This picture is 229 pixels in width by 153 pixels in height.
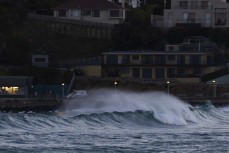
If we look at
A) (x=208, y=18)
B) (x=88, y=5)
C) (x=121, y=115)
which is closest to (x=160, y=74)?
(x=208, y=18)

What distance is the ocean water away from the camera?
1470 inches

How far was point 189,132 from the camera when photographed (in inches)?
1748

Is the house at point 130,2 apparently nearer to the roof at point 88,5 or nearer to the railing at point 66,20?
the roof at point 88,5

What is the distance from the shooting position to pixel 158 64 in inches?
2542

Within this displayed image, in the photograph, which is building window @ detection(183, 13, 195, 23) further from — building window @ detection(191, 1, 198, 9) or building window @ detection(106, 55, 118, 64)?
building window @ detection(106, 55, 118, 64)

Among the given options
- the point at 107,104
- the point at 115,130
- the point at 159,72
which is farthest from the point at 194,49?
the point at 115,130

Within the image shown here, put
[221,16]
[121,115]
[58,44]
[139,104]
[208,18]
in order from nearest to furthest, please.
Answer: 1. [121,115]
2. [139,104]
3. [58,44]
4. [208,18]
5. [221,16]

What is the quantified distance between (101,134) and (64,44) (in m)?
27.2

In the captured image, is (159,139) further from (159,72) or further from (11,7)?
(11,7)

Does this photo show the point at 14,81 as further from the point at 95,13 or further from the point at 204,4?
the point at 204,4

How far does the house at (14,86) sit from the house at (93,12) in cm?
1449

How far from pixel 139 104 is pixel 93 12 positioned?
17874 millimetres

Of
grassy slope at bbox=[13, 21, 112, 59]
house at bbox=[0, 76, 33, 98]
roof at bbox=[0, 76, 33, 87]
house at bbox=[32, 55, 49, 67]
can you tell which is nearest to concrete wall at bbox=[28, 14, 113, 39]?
grassy slope at bbox=[13, 21, 112, 59]

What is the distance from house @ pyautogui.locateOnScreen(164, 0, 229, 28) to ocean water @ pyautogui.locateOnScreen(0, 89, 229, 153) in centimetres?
1145
